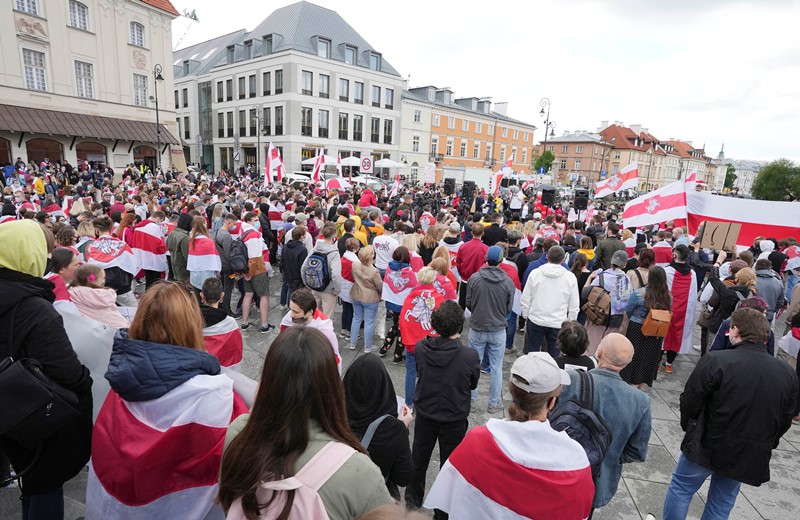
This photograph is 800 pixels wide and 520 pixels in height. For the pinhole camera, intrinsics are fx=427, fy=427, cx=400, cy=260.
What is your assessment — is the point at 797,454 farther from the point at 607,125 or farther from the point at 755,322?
the point at 607,125

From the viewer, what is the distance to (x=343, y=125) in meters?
43.2

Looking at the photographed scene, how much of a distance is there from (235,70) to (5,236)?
46913 millimetres

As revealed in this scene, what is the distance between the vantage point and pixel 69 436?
2533 mm

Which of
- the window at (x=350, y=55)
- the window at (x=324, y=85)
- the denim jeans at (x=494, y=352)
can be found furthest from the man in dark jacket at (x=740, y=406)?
the window at (x=350, y=55)

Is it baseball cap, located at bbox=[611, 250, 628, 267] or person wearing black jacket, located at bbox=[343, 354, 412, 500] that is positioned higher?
baseball cap, located at bbox=[611, 250, 628, 267]

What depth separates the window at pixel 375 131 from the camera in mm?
45719

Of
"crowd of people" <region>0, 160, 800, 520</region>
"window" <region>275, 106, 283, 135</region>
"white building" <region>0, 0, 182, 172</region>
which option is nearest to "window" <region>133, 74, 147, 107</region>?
"white building" <region>0, 0, 182, 172</region>

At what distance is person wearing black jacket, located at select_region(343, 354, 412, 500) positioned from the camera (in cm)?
233

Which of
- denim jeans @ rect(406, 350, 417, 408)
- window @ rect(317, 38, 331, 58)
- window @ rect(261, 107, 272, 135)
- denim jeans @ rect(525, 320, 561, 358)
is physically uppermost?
window @ rect(317, 38, 331, 58)

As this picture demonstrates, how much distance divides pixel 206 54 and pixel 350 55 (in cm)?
1998

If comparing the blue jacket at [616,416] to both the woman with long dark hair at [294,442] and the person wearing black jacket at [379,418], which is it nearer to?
the person wearing black jacket at [379,418]

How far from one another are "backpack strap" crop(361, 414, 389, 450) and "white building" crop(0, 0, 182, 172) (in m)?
29.6

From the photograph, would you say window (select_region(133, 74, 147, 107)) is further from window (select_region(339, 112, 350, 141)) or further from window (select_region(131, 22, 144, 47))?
window (select_region(339, 112, 350, 141))

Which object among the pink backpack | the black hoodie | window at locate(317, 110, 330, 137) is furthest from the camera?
window at locate(317, 110, 330, 137)
